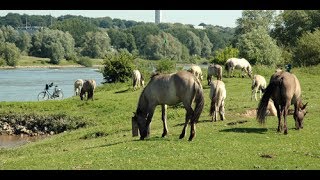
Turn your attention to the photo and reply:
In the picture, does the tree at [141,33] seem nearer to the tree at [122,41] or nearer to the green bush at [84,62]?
the tree at [122,41]

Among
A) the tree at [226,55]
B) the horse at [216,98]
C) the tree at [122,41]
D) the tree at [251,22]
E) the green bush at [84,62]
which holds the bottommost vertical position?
the green bush at [84,62]

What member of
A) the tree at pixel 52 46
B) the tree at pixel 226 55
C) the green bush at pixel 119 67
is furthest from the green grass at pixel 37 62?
the green bush at pixel 119 67

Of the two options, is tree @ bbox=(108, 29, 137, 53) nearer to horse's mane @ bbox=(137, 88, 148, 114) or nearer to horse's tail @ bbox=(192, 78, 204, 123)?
horse's mane @ bbox=(137, 88, 148, 114)

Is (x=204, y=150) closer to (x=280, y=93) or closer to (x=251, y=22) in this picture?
(x=280, y=93)

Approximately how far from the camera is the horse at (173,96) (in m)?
13.8

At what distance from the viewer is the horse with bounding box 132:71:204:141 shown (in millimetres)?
13844

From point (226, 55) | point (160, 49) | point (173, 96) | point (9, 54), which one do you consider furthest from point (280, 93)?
point (160, 49)

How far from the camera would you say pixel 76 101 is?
35469mm

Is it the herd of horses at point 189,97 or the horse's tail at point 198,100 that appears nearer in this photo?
the horse's tail at point 198,100

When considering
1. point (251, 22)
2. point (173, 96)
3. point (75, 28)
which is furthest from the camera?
point (75, 28)

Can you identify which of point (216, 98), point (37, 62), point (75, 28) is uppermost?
point (75, 28)

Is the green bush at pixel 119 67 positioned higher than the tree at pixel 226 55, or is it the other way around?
the tree at pixel 226 55

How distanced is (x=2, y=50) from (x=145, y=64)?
244ft

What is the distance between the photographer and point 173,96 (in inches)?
562
